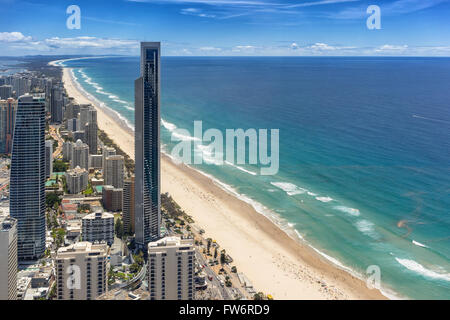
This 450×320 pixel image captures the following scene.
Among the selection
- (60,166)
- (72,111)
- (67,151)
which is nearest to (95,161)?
(60,166)

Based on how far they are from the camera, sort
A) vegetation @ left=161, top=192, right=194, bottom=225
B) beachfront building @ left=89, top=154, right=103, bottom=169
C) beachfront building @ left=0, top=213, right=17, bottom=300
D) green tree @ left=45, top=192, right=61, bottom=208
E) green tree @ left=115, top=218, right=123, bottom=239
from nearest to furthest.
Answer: beachfront building @ left=0, top=213, right=17, bottom=300, green tree @ left=115, top=218, right=123, bottom=239, vegetation @ left=161, top=192, right=194, bottom=225, green tree @ left=45, top=192, right=61, bottom=208, beachfront building @ left=89, top=154, right=103, bottom=169

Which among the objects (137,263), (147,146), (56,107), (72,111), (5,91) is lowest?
(137,263)

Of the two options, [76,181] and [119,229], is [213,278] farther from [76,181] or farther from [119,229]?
[76,181]

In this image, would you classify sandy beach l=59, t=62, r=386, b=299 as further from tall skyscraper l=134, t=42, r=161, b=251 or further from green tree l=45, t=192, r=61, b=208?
green tree l=45, t=192, r=61, b=208

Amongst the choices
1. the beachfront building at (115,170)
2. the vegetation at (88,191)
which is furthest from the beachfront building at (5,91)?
the beachfront building at (115,170)

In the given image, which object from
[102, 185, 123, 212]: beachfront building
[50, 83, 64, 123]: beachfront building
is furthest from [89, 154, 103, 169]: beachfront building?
[50, 83, 64, 123]: beachfront building

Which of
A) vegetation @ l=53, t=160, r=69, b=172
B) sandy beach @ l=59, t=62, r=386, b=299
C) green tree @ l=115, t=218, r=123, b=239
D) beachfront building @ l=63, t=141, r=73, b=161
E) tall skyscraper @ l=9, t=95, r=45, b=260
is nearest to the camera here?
sandy beach @ l=59, t=62, r=386, b=299

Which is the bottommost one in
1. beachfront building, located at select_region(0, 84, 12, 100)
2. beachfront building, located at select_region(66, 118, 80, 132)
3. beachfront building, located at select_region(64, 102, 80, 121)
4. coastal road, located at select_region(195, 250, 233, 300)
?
coastal road, located at select_region(195, 250, 233, 300)
